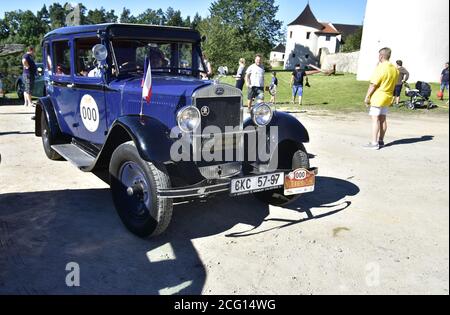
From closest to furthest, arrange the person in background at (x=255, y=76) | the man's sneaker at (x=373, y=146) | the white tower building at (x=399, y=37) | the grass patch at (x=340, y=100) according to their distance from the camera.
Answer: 1. the man's sneaker at (x=373, y=146)
2. the person in background at (x=255, y=76)
3. the grass patch at (x=340, y=100)
4. the white tower building at (x=399, y=37)

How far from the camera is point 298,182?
12.5 ft

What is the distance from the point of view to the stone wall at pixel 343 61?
4231cm

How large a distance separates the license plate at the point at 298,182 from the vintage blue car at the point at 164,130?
0.01m

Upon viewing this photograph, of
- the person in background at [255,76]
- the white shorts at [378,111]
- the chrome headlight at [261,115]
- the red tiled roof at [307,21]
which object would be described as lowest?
the white shorts at [378,111]

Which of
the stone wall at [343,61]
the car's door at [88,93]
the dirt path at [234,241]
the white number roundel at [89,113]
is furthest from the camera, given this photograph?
the stone wall at [343,61]

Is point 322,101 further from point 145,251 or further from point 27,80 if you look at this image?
point 145,251

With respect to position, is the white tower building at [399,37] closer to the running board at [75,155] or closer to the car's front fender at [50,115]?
the car's front fender at [50,115]

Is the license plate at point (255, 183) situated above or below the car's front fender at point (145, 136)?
below

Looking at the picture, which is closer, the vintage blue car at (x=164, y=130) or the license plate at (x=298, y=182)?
the vintage blue car at (x=164, y=130)

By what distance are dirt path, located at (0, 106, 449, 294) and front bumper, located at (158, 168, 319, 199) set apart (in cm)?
54

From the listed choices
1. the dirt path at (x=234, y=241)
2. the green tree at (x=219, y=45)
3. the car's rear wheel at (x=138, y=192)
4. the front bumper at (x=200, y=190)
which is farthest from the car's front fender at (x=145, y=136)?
the green tree at (x=219, y=45)

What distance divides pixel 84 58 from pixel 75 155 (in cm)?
138

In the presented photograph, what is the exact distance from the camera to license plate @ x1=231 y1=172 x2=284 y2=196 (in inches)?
138

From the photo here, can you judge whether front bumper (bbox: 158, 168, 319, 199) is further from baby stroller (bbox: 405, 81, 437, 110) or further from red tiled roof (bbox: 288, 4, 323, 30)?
red tiled roof (bbox: 288, 4, 323, 30)
